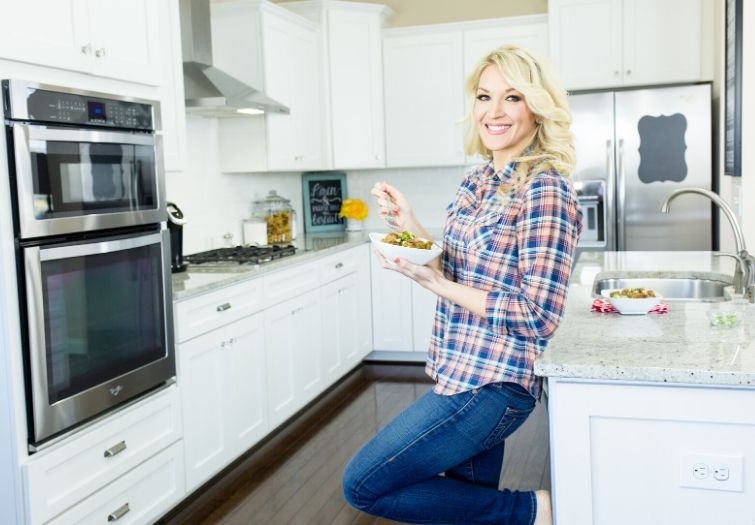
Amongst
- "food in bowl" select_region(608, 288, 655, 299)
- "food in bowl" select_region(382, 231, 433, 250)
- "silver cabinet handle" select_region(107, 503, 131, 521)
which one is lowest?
"silver cabinet handle" select_region(107, 503, 131, 521)

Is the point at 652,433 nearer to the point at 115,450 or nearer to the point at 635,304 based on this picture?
the point at 635,304

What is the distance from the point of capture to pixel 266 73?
462 centimetres

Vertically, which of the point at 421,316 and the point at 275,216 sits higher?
the point at 275,216

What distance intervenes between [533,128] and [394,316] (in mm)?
3584

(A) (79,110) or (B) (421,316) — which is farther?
(B) (421,316)

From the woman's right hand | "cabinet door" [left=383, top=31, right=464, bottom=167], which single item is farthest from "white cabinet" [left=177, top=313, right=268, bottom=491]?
"cabinet door" [left=383, top=31, right=464, bottom=167]

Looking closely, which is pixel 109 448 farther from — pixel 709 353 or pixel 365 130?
pixel 365 130

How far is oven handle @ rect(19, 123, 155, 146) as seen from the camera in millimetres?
2305

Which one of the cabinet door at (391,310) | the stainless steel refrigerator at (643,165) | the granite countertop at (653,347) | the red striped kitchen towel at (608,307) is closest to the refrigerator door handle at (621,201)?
the stainless steel refrigerator at (643,165)

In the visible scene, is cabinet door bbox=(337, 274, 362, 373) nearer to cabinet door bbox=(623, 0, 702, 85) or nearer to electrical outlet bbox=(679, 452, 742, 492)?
cabinet door bbox=(623, 0, 702, 85)

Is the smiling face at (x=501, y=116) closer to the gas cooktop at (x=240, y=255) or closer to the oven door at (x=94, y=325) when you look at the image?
the oven door at (x=94, y=325)

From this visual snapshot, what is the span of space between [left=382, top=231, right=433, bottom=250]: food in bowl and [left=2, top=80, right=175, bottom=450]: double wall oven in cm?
106

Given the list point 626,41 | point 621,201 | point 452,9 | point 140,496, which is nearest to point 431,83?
point 452,9

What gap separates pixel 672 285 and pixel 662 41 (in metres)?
2.42
